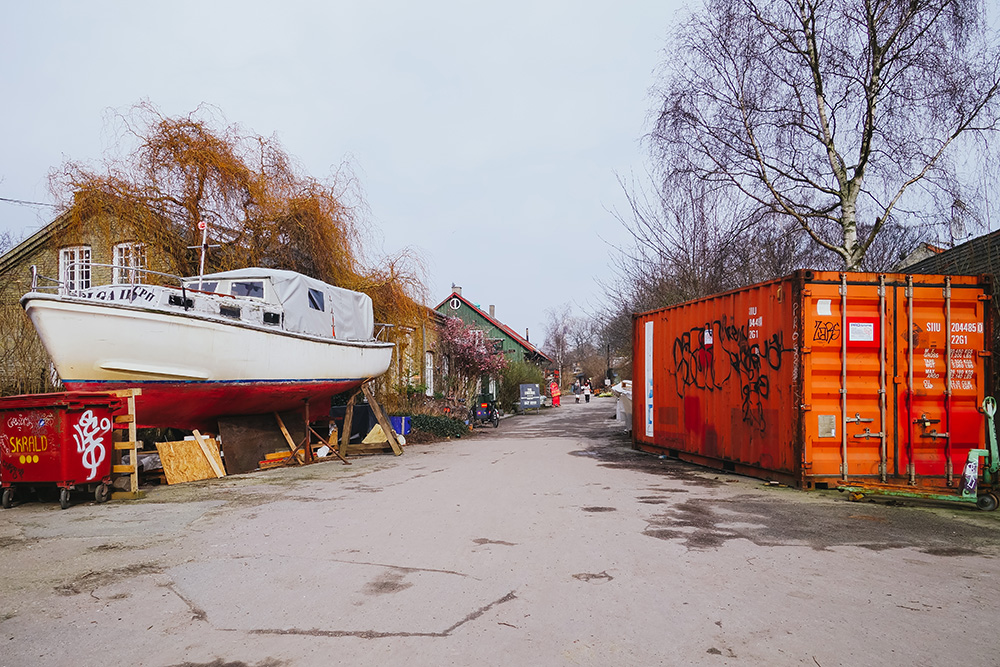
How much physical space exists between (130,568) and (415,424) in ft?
46.0

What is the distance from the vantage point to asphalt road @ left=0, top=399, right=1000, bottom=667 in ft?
12.3

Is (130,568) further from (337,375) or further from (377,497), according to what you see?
(337,375)

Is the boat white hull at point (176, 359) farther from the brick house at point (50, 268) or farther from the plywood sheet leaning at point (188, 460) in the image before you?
the brick house at point (50, 268)

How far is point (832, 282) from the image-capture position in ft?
29.9

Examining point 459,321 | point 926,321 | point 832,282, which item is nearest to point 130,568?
point 832,282

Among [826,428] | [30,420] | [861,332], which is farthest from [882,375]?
[30,420]

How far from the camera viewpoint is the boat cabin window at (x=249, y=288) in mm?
12531

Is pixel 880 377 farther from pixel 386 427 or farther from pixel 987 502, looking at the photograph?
pixel 386 427

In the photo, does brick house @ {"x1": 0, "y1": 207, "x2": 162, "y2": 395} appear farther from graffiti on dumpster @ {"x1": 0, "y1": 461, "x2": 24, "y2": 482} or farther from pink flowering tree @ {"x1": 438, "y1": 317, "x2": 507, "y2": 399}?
pink flowering tree @ {"x1": 438, "y1": 317, "x2": 507, "y2": 399}

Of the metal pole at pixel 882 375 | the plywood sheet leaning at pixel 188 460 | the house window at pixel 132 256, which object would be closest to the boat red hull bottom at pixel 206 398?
the plywood sheet leaning at pixel 188 460

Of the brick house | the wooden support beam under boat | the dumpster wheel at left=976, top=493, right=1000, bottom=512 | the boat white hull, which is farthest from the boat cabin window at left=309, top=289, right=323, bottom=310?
the dumpster wheel at left=976, top=493, right=1000, bottom=512

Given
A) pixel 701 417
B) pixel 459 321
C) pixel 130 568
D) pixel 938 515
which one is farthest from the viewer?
pixel 459 321

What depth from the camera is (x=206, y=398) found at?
11.2 meters

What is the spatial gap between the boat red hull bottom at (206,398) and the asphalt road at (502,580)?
203 centimetres
